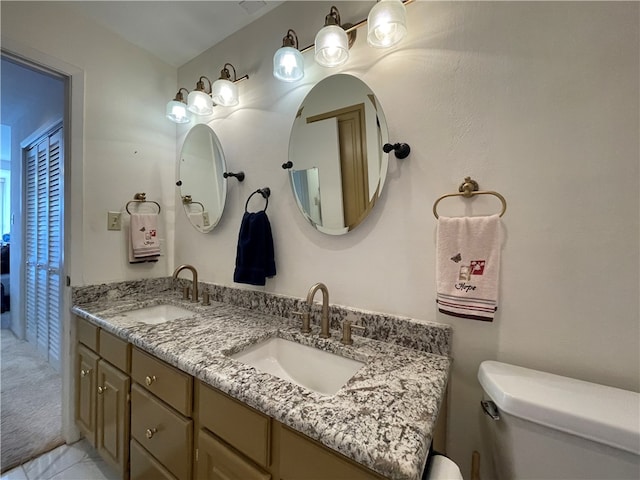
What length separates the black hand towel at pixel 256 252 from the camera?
1.30 m

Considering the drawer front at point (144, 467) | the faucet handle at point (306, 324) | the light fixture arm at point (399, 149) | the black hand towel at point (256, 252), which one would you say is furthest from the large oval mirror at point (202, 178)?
the drawer front at point (144, 467)

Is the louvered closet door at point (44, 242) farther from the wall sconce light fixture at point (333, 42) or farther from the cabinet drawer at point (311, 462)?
the cabinet drawer at point (311, 462)

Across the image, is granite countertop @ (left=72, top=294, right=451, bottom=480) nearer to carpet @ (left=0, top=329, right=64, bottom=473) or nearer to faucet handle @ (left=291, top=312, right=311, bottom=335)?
faucet handle @ (left=291, top=312, right=311, bottom=335)

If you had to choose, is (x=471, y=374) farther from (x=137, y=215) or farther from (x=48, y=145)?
(x=48, y=145)

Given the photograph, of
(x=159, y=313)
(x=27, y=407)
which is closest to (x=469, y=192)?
(x=159, y=313)

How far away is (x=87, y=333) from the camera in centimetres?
136

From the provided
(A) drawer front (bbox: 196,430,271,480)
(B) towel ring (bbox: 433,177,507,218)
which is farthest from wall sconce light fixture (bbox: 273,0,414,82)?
(A) drawer front (bbox: 196,430,271,480)

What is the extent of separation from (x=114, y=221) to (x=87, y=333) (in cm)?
64

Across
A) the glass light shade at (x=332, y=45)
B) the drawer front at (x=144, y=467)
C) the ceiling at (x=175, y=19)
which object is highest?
the ceiling at (x=175, y=19)

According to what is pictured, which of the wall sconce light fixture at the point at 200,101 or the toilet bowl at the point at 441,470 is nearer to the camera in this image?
the toilet bowl at the point at 441,470

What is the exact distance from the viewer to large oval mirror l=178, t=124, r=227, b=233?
1.58m

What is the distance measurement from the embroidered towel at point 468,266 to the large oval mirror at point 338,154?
12.9 inches

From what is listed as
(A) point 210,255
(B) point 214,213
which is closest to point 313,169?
(B) point 214,213

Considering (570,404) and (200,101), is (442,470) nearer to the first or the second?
(570,404)
